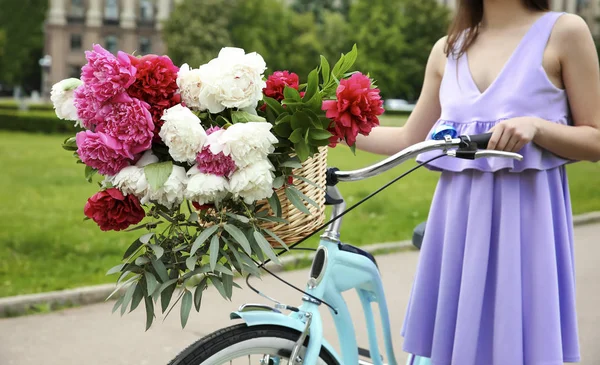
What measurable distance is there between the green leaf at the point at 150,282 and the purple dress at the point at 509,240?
1028 millimetres

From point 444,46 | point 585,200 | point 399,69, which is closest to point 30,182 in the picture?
point 585,200

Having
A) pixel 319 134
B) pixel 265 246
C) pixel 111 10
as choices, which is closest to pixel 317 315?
pixel 265 246

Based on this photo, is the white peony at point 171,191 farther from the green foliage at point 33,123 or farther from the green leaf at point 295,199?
the green foliage at point 33,123

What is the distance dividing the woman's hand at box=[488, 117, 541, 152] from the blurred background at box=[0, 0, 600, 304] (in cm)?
114

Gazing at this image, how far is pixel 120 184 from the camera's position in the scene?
5.94 feet

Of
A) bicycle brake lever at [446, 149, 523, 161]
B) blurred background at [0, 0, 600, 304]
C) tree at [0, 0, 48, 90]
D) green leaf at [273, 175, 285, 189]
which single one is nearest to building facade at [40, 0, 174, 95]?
blurred background at [0, 0, 600, 304]

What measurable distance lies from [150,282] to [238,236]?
216 mm

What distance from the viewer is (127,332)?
5262mm

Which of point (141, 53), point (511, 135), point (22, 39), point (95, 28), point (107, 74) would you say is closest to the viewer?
point (107, 74)

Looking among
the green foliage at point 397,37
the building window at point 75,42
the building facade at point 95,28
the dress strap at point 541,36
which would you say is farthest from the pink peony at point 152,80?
the building window at point 75,42

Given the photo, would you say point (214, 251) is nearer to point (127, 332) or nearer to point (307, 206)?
point (307, 206)

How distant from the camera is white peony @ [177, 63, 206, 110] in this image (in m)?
1.87

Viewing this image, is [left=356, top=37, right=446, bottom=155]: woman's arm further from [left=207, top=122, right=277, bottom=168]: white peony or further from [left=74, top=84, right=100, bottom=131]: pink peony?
[left=74, top=84, right=100, bottom=131]: pink peony

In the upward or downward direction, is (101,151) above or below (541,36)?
below
